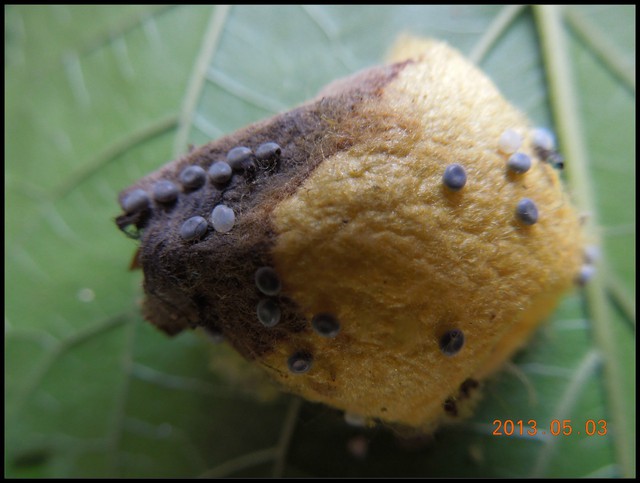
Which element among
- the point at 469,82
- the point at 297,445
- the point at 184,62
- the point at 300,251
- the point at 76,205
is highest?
the point at 184,62

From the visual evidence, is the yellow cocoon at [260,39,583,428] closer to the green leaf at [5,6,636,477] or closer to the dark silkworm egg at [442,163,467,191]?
the dark silkworm egg at [442,163,467,191]

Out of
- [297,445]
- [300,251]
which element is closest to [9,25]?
[300,251]

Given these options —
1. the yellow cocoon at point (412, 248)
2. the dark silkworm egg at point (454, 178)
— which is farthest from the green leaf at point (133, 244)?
the dark silkworm egg at point (454, 178)

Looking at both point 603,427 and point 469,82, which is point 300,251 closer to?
point 469,82

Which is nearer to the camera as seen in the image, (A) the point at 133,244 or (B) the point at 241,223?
(B) the point at 241,223

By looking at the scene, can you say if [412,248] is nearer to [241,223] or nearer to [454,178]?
[454,178]

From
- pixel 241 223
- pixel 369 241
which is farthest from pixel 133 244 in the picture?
pixel 369 241

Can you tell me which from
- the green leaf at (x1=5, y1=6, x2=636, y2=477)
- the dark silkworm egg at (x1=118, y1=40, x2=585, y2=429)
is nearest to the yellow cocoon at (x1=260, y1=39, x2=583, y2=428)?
the dark silkworm egg at (x1=118, y1=40, x2=585, y2=429)
